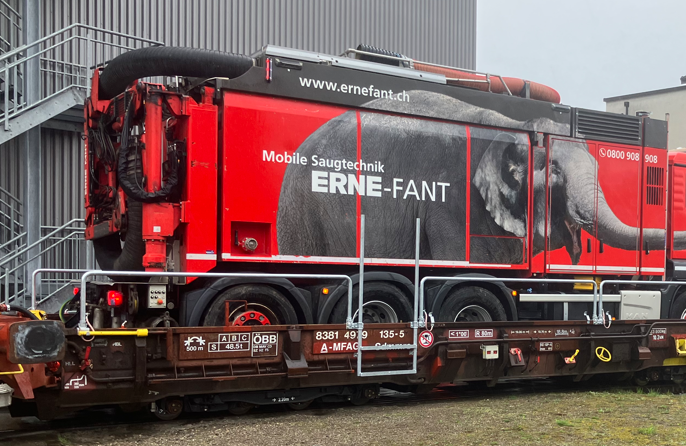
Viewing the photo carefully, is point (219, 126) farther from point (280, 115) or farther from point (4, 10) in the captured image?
point (4, 10)

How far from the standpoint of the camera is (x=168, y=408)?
7.47 meters

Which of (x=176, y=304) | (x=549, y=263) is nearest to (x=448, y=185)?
(x=549, y=263)

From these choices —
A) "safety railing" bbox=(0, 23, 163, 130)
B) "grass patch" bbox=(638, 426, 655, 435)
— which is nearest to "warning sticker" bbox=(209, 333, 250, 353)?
"grass patch" bbox=(638, 426, 655, 435)

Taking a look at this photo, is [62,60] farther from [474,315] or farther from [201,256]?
[474,315]

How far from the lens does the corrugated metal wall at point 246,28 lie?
1352 cm

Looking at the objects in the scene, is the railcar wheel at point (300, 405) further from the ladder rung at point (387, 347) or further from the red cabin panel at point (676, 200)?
the red cabin panel at point (676, 200)

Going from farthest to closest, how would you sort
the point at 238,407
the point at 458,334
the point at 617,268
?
the point at 617,268
the point at 458,334
the point at 238,407

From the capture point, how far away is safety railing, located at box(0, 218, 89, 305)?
12102 millimetres

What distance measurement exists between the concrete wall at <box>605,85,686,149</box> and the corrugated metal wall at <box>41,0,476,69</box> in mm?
13105

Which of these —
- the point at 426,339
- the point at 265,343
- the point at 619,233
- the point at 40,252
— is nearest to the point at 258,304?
the point at 265,343

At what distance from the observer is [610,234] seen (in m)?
10.8

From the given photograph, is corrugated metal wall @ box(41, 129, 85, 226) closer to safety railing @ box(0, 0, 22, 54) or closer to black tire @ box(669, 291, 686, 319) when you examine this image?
safety railing @ box(0, 0, 22, 54)

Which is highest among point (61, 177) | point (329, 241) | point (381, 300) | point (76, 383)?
point (61, 177)

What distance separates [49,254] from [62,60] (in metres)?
3.75
